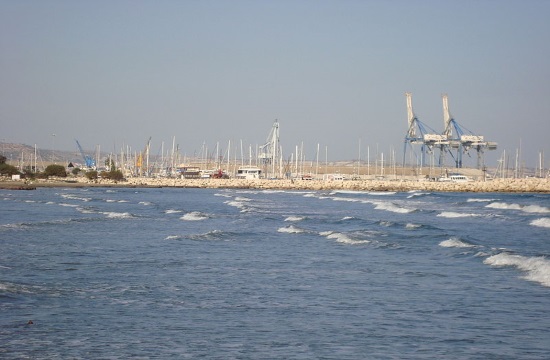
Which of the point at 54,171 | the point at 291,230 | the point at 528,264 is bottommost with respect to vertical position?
the point at 291,230

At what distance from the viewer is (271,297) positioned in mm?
12711

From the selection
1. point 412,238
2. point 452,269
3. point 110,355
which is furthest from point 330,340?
point 412,238

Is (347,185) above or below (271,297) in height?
below

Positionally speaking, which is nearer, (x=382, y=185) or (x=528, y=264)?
(x=528, y=264)

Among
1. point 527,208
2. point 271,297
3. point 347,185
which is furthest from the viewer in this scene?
point 347,185

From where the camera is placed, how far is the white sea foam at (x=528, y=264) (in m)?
15.2

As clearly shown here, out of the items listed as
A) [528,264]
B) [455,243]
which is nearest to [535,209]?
[455,243]

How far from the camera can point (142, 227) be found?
94.1 feet

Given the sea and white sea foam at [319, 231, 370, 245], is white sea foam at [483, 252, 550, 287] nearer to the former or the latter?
the sea

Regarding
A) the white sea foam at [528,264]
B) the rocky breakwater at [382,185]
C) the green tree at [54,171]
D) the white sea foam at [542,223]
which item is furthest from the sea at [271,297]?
the green tree at [54,171]

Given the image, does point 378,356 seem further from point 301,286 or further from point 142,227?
point 142,227

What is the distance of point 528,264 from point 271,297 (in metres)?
6.98

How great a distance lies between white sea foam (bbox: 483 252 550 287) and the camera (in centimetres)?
1523

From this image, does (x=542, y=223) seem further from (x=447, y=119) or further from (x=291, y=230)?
(x=447, y=119)
